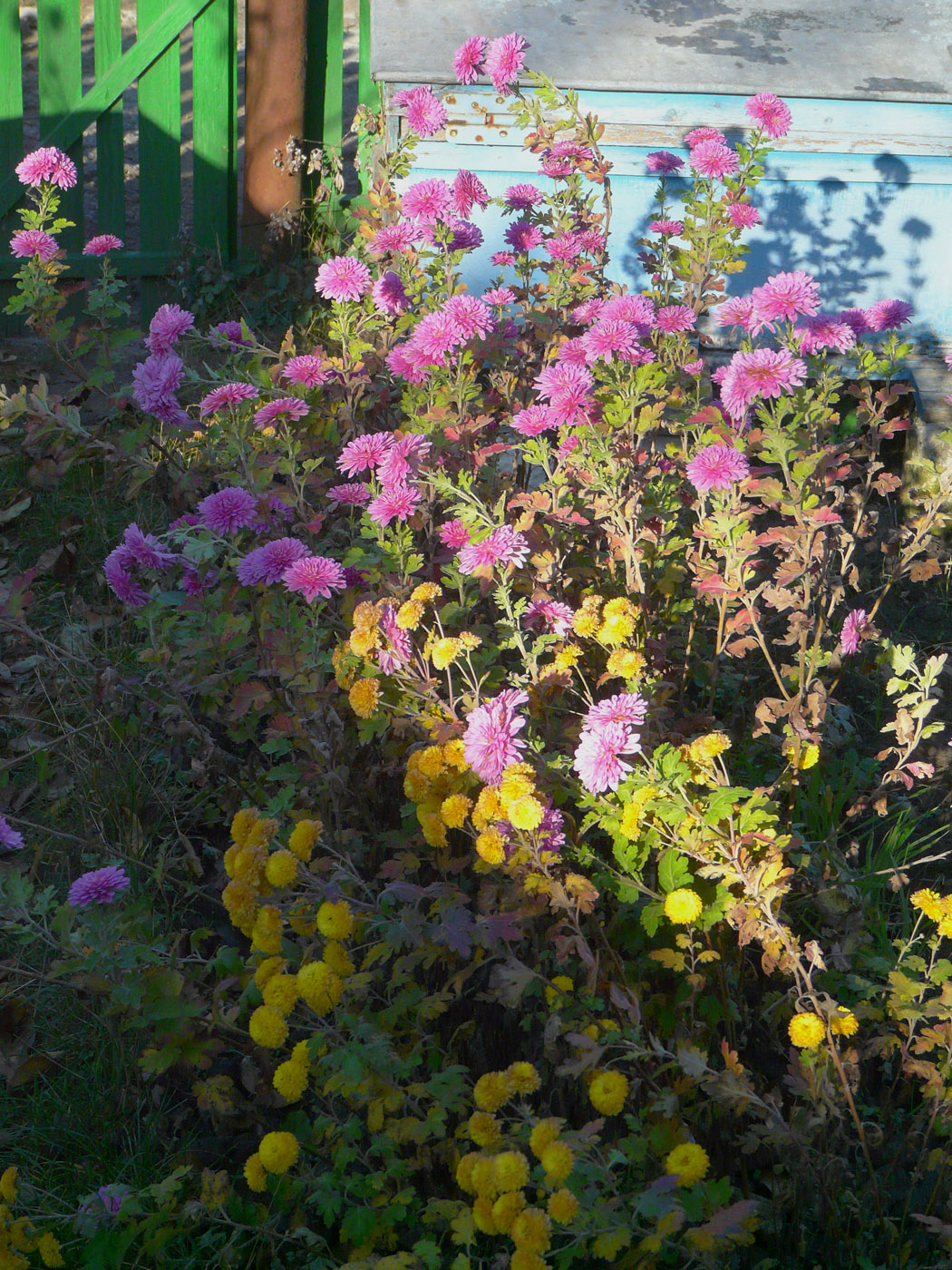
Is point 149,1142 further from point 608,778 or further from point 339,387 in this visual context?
point 339,387

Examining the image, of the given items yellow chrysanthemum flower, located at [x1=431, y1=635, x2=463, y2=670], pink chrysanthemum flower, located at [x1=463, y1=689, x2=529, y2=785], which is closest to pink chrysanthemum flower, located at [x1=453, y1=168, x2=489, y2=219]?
yellow chrysanthemum flower, located at [x1=431, y1=635, x2=463, y2=670]

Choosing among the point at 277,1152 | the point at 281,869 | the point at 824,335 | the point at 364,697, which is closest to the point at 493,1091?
the point at 277,1152

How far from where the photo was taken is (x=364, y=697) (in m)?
1.78

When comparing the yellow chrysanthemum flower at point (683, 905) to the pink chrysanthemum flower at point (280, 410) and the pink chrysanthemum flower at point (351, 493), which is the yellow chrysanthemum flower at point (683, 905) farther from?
the pink chrysanthemum flower at point (280, 410)

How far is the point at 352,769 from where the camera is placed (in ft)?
7.20

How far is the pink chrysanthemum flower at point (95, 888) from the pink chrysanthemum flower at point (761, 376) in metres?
→ 1.30

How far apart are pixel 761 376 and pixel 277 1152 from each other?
1443mm

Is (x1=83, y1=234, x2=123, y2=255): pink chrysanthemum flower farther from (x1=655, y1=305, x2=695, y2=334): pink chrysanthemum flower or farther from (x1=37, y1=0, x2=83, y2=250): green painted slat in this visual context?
(x1=37, y1=0, x2=83, y2=250): green painted slat

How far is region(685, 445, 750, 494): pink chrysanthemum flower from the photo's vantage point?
6.35 feet

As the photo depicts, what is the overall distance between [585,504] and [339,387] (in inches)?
29.2

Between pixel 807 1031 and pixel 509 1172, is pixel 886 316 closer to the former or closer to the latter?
pixel 807 1031

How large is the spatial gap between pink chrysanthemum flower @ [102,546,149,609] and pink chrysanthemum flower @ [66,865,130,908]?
2.04ft

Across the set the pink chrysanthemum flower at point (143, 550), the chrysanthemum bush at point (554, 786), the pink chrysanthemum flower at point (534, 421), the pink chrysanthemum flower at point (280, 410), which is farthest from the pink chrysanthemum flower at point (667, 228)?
the pink chrysanthemum flower at point (143, 550)

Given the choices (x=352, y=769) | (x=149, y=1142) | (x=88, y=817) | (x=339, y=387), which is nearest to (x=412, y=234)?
(x=339, y=387)
